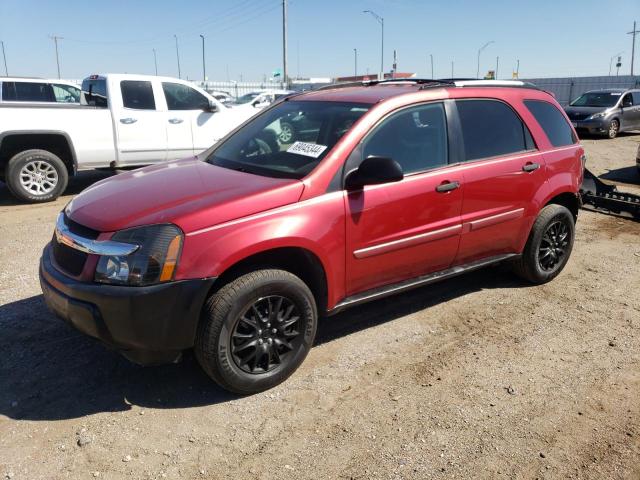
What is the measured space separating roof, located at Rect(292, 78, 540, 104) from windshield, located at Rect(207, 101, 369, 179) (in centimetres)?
10

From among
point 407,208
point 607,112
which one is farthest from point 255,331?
point 607,112

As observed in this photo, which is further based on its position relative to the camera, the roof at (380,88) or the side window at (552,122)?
the side window at (552,122)

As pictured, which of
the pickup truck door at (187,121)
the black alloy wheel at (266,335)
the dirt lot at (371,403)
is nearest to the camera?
the dirt lot at (371,403)

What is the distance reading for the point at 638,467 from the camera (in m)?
2.69

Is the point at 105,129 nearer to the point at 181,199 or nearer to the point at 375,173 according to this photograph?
the point at 181,199

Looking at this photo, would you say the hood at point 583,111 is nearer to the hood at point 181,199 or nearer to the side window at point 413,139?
the side window at point 413,139

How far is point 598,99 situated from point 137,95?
16.3m

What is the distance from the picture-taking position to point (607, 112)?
17.7 metres

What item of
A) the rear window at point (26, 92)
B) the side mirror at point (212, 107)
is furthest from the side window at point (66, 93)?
the side mirror at point (212, 107)

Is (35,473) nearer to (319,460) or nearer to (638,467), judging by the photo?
(319,460)

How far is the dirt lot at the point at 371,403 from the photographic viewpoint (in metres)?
2.70

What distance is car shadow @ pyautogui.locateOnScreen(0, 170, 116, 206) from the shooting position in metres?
8.32

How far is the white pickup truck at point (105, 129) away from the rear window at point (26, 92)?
1552 millimetres

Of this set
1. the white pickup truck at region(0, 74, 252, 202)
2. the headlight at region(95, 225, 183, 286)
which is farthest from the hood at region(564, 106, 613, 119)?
the headlight at region(95, 225, 183, 286)
